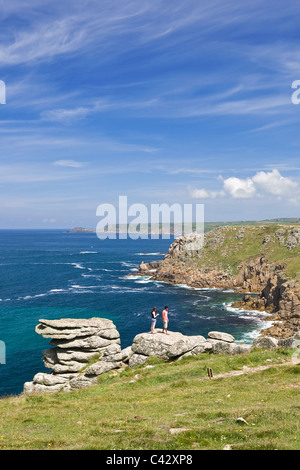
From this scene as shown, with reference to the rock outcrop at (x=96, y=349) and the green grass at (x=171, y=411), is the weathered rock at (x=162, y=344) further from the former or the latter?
the green grass at (x=171, y=411)

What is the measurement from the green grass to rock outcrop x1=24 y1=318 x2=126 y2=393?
6406mm

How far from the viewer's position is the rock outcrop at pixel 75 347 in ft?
127

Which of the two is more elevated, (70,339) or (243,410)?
(243,410)

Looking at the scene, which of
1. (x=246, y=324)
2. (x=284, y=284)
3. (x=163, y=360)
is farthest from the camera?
(x=284, y=284)

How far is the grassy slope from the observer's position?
13584cm

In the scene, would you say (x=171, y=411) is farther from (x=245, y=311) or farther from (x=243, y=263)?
(x=243, y=263)

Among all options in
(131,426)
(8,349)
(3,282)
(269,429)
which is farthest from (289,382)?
(3,282)

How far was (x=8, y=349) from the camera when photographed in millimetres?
67750

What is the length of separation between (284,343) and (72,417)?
23549 millimetres

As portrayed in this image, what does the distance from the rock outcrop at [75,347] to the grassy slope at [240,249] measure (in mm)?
98419

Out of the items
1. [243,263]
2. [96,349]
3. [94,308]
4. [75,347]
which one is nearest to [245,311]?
[243,263]

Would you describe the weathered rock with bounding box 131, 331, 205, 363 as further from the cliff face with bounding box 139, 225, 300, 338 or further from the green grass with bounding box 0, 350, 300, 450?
the cliff face with bounding box 139, 225, 300, 338

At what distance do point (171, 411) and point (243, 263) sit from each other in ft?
406

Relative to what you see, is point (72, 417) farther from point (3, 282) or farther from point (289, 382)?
point (3, 282)
